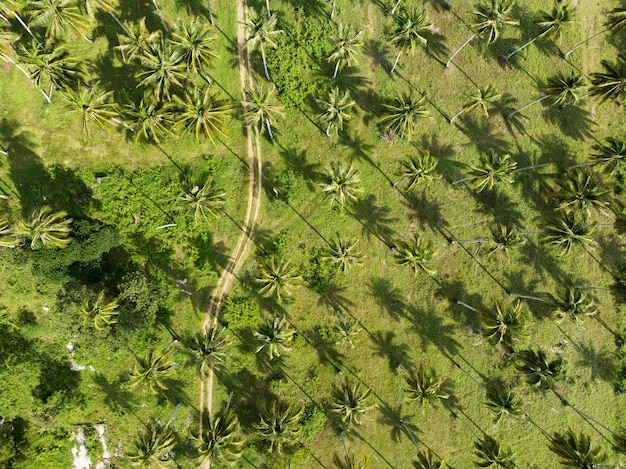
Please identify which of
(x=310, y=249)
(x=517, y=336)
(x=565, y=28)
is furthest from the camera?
(x=565, y=28)

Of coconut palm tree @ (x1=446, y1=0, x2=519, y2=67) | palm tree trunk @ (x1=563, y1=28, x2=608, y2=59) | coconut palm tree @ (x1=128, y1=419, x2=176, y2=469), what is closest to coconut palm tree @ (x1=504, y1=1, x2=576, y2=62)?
palm tree trunk @ (x1=563, y1=28, x2=608, y2=59)

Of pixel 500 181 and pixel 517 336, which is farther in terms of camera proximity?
pixel 500 181

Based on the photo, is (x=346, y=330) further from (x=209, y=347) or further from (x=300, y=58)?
(x=300, y=58)

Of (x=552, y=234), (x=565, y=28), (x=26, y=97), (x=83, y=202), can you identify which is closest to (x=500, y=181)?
(x=552, y=234)

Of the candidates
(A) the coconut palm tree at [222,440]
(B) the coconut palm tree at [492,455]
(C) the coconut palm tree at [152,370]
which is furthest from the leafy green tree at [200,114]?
(B) the coconut palm tree at [492,455]

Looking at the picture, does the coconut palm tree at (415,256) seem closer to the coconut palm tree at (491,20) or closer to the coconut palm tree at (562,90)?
the coconut palm tree at (562,90)

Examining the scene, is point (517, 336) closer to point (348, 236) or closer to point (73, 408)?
point (348, 236)
